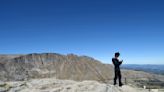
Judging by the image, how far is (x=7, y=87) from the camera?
24250 mm

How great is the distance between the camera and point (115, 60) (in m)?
24.5

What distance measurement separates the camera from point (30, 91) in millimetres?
23031

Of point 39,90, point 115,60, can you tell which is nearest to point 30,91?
point 39,90

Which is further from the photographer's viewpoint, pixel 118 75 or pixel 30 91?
pixel 118 75

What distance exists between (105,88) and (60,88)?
3.77 m

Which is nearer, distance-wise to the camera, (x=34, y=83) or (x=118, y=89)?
(x=118, y=89)

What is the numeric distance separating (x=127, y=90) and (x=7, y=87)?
10466 mm

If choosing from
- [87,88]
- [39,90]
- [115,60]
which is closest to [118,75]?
[115,60]

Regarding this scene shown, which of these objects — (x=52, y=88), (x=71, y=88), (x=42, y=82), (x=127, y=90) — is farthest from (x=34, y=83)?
(x=127, y=90)

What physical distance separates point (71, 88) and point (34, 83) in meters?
3.99

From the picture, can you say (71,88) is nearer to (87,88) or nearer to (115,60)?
(87,88)

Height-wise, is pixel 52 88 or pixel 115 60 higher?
pixel 115 60

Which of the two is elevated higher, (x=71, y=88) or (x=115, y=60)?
(x=115, y=60)

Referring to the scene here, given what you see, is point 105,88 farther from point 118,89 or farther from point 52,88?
point 52,88
